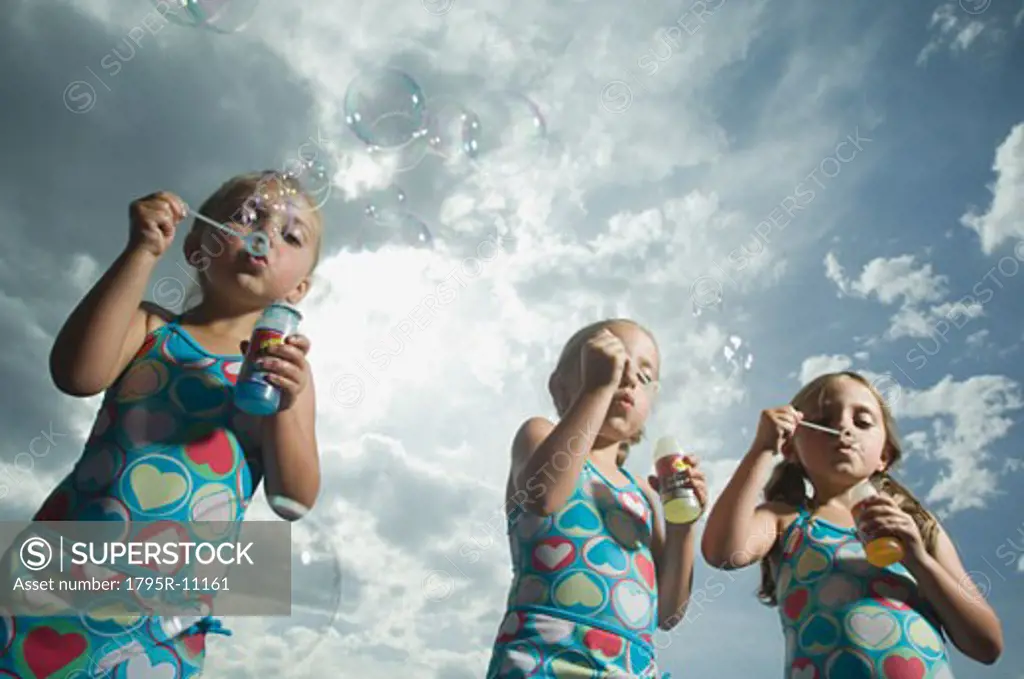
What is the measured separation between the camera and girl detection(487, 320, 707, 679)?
7.61 feet

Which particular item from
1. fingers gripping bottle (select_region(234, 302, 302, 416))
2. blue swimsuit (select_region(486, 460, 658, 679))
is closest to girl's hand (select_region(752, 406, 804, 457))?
blue swimsuit (select_region(486, 460, 658, 679))

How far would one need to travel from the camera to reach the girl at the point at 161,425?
5.87ft

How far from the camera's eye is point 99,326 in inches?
79.0

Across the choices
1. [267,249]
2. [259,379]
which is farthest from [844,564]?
[267,249]

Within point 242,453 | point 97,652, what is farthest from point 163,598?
point 242,453

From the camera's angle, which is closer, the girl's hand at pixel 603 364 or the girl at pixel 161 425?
the girl at pixel 161 425

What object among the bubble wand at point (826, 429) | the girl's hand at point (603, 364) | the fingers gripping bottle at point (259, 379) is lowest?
the fingers gripping bottle at point (259, 379)

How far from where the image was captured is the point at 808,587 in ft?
8.90

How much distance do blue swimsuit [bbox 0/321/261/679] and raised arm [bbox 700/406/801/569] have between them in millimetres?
1415

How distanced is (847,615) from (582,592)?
0.85 meters

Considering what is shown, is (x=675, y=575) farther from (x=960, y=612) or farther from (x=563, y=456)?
(x=960, y=612)

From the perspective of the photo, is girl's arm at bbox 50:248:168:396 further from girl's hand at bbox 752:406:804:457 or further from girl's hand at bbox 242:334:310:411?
girl's hand at bbox 752:406:804:457

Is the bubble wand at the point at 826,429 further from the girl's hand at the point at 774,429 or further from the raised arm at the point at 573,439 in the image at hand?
the raised arm at the point at 573,439

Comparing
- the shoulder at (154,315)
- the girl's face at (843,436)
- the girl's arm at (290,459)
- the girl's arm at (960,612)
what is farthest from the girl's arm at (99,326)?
the girl's arm at (960,612)
